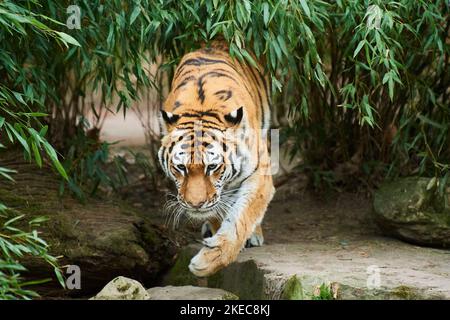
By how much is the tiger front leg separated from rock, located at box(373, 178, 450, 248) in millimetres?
822

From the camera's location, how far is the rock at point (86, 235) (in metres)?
5.71

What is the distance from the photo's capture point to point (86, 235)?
227 inches

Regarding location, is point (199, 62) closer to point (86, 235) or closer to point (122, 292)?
point (86, 235)

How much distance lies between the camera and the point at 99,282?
5.88 meters

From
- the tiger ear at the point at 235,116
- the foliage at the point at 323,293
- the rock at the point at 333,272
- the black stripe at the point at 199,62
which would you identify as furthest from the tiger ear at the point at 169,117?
the foliage at the point at 323,293

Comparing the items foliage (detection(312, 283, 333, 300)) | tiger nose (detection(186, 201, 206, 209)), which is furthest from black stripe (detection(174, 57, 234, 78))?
foliage (detection(312, 283, 333, 300))

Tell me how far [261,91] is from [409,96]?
98 cm

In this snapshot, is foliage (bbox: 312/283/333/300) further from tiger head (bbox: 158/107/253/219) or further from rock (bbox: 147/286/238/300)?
tiger head (bbox: 158/107/253/219)

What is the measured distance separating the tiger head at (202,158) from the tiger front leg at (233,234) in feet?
0.37

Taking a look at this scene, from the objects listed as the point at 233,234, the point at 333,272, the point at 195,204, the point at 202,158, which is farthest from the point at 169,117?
the point at 333,272

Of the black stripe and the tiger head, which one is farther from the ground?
the black stripe

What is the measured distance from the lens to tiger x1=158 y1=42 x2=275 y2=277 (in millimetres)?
5117

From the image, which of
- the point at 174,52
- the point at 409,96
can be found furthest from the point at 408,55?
the point at 174,52
